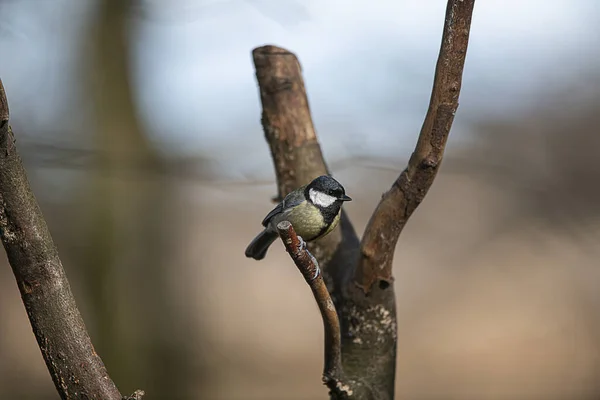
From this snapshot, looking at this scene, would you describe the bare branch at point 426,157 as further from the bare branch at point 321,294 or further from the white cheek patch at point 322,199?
the bare branch at point 321,294

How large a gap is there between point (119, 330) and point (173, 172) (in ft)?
3.06

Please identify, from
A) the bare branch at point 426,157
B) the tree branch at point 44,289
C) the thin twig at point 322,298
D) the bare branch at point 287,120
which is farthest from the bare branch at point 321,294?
the bare branch at point 287,120

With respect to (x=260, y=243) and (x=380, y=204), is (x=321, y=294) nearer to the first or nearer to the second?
(x=380, y=204)

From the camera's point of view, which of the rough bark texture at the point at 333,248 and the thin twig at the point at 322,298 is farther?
the rough bark texture at the point at 333,248

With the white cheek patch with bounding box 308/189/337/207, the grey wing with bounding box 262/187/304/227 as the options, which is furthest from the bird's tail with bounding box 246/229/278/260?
the white cheek patch with bounding box 308/189/337/207

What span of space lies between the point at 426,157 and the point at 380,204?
0.20 metres

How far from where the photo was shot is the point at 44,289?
4.36 ft

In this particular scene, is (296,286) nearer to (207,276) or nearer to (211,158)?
(207,276)

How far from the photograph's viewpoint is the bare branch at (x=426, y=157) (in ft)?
5.45

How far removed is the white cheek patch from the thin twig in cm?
28

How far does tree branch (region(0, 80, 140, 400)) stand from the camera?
1.27 m

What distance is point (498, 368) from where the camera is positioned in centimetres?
510

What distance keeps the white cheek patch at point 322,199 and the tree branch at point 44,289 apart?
0.76 meters

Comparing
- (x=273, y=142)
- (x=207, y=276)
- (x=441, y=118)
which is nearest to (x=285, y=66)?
(x=273, y=142)
